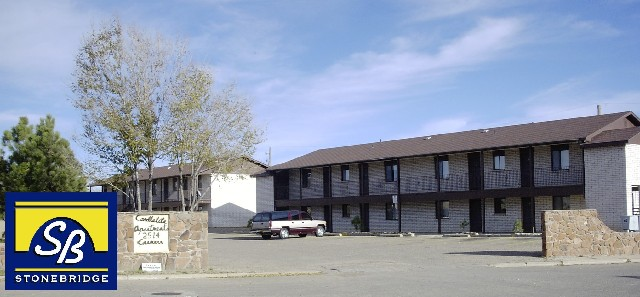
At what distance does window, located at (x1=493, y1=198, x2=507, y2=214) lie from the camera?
1740 inches

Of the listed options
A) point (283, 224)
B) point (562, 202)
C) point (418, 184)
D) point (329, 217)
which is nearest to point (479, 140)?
point (418, 184)

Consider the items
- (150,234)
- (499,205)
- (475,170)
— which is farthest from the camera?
(475,170)

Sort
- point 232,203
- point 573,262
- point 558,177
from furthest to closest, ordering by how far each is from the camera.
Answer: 1. point 232,203
2. point 558,177
3. point 573,262

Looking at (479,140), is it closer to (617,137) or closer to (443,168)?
(443,168)

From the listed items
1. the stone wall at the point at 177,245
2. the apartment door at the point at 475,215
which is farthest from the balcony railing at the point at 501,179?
the stone wall at the point at 177,245

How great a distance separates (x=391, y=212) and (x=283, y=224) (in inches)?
322

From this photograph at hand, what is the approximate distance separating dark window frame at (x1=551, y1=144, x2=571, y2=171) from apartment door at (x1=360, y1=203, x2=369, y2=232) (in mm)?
14408

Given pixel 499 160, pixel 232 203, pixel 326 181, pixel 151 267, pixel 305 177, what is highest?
pixel 499 160

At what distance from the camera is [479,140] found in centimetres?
4616

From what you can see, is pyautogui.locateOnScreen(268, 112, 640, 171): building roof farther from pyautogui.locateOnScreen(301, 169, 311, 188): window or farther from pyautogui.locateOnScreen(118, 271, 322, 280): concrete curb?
pyautogui.locateOnScreen(118, 271, 322, 280): concrete curb

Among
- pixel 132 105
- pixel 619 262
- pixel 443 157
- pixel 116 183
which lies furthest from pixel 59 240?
pixel 443 157

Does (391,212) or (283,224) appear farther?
(391,212)

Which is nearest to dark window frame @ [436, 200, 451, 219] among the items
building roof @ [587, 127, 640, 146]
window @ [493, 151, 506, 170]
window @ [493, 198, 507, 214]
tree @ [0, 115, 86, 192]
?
window @ [493, 198, 507, 214]

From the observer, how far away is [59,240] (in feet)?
32.7
